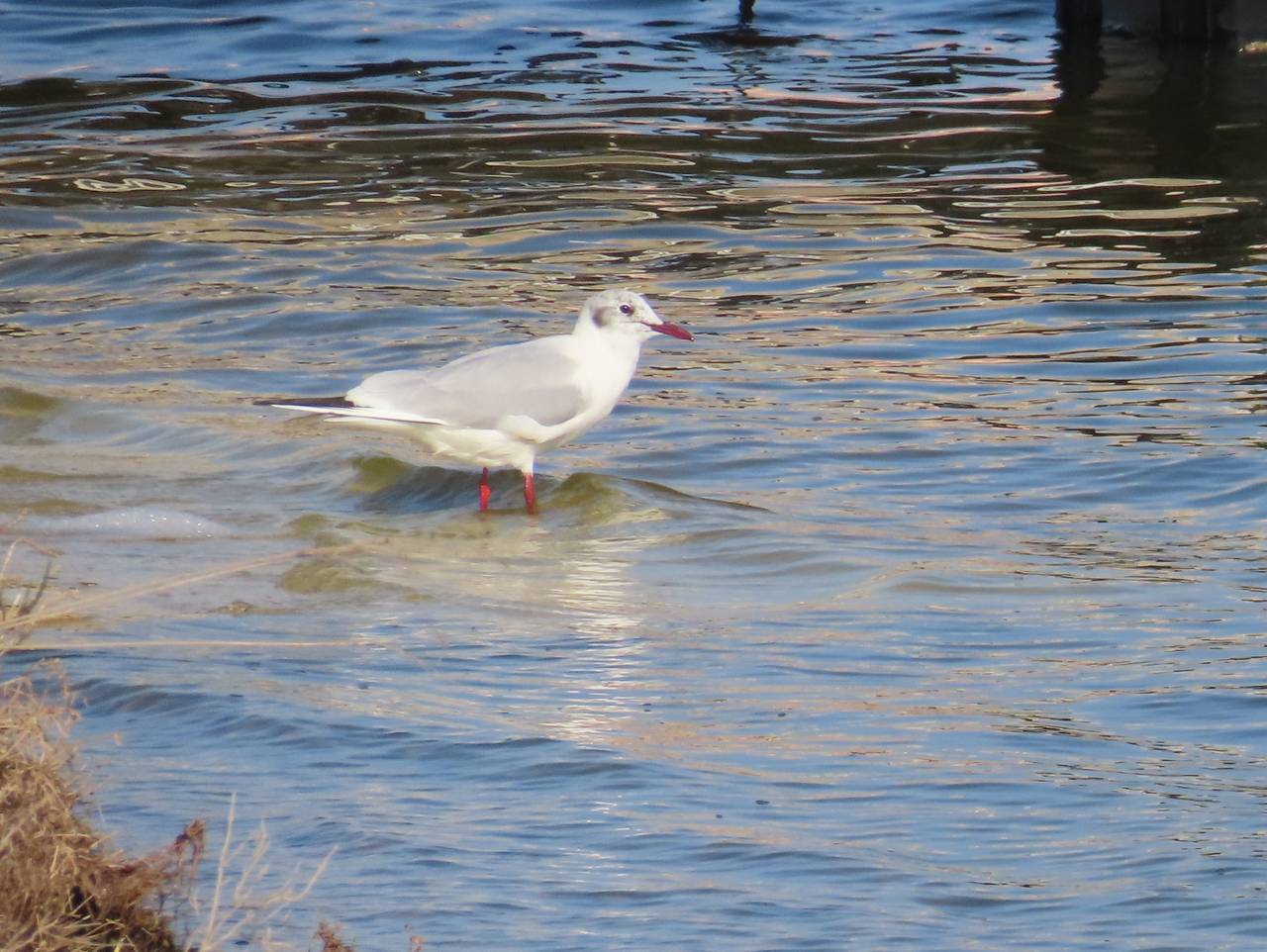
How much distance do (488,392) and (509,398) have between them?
0.08 metres

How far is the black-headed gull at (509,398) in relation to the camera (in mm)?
8195

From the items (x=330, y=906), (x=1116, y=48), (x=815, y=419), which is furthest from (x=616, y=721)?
(x=1116, y=48)

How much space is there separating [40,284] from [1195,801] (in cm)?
963

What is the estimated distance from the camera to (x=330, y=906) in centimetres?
428

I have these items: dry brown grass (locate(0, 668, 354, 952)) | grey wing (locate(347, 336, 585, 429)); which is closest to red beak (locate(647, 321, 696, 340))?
grey wing (locate(347, 336, 585, 429))

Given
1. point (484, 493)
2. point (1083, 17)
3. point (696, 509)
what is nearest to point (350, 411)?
point (484, 493)

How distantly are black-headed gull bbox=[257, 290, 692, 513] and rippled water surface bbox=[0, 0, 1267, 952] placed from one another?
33cm

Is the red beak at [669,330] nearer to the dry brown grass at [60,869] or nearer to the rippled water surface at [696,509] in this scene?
the rippled water surface at [696,509]

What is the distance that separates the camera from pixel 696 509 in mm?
A: 8180

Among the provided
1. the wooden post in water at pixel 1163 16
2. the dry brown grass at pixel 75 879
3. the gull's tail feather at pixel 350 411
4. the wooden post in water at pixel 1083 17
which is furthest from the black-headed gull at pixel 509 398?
the wooden post in water at pixel 1083 17

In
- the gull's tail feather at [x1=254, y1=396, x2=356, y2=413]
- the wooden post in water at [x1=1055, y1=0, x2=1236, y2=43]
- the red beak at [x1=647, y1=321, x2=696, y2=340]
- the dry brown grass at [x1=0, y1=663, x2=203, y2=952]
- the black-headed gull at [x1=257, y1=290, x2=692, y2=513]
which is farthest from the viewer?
the wooden post in water at [x1=1055, y1=0, x2=1236, y2=43]

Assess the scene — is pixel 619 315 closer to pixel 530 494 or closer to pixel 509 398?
pixel 509 398

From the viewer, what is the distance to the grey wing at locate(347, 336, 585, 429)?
8.21 metres

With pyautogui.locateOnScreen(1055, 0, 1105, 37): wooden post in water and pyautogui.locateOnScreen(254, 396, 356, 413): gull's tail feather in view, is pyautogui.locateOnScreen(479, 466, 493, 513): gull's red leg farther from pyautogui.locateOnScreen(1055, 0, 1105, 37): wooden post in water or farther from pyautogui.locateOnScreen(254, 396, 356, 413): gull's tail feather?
pyautogui.locateOnScreen(1055, 0, 1105, 37): wooden post in water
